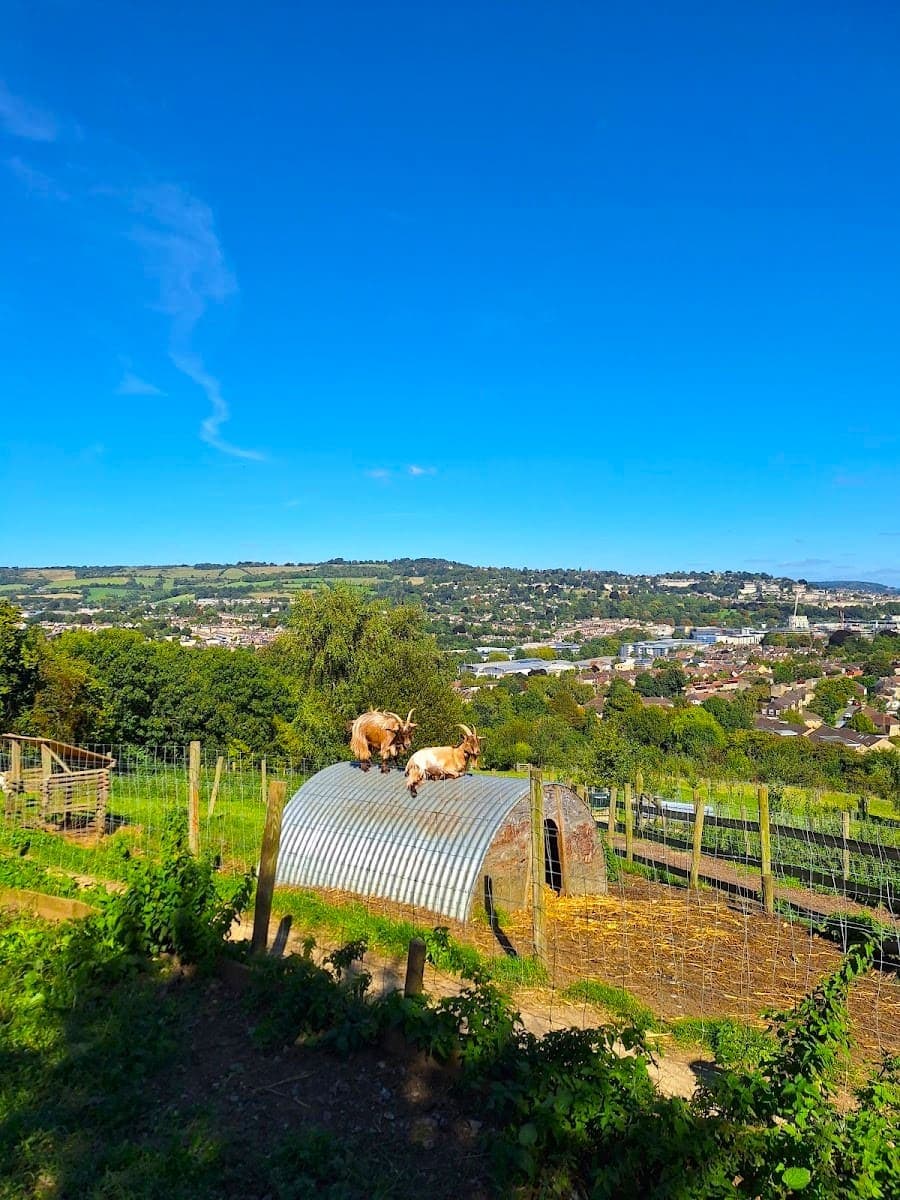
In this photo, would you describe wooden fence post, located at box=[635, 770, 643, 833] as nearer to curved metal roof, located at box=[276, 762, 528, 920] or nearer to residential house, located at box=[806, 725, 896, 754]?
curved metal roof, located at box=[276, 762, 528, 920]

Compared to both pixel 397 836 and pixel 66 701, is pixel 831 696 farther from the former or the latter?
pixel 397 836

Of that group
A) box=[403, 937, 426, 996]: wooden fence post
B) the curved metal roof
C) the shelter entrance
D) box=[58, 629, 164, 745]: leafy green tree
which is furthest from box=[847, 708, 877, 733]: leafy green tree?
box=[403, 937, 426, 996]: wooden fence post

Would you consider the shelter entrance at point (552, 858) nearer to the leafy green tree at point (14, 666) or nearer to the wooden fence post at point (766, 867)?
the wooden fence post at point (766, 867)

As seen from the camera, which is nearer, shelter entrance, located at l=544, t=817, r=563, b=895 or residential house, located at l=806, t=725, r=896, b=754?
shelter entrance, located at l=544, t=817, r=563, b=895

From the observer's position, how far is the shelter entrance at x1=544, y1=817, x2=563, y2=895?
12398 mm

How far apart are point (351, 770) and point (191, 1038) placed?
7600mm

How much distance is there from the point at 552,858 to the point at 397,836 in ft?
9.67

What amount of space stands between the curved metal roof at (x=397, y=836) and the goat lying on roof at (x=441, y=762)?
17 centimetres

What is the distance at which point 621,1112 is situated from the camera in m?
4.69

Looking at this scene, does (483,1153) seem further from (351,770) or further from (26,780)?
(26,780)

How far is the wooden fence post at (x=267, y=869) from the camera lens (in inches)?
317

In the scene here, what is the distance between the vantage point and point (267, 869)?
8273 mm

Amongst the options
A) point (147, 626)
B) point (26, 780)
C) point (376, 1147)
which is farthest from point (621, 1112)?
point (147, 626)

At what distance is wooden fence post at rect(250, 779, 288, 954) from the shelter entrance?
549 cm
